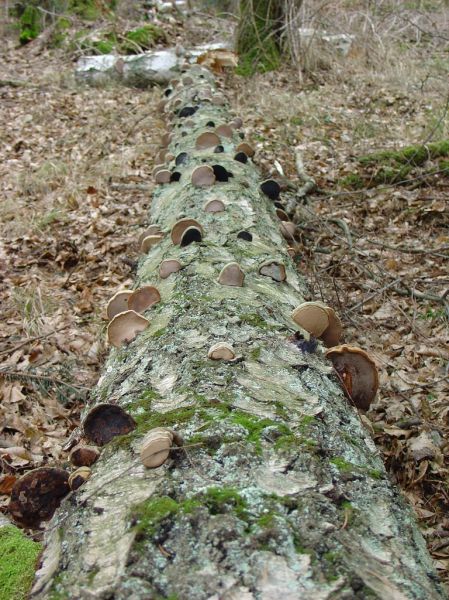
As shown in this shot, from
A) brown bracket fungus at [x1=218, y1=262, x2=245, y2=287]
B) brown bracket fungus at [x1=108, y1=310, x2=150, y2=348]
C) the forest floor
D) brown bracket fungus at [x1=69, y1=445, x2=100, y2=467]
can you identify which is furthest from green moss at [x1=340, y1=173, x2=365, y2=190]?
brown bracket fungus at [x1=69, y1=445, x2=100, y2=467]

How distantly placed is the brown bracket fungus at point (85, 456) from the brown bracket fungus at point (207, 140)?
165 inches

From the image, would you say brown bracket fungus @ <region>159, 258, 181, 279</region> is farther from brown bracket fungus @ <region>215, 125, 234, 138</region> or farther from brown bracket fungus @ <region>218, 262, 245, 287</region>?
brown bracket fungus @ <region>215, 125, 234, 138</region>

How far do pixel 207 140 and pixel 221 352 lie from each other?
373cm

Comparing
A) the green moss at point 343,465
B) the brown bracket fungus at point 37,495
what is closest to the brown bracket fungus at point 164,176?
the brown bracket fungus at point 37,495

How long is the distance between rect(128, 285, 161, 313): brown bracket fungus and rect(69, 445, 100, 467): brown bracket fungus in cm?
130

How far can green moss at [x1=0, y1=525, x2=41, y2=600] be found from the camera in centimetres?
196

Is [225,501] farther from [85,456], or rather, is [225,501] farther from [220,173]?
[220,173]

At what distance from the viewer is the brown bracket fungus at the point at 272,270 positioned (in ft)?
12.0

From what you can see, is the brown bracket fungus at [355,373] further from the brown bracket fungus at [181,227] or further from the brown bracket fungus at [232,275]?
the brown bracket fungus at [181,227]

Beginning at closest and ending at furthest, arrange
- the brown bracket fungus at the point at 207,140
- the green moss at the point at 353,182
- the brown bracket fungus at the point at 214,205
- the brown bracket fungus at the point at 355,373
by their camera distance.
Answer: the brown bracket fungus at the point at 355,373
the brown bracket fungus at the point at 214,205
the brown bracket fungus at the point at 207,140
the green moss at the point at 353,182

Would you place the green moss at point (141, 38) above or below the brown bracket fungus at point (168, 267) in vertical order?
below

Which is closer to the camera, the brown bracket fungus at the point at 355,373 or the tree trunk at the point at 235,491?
the tree trunk at the point at 235,491

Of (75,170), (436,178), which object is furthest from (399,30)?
(75,170)

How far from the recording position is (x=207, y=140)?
5793 millimetres
